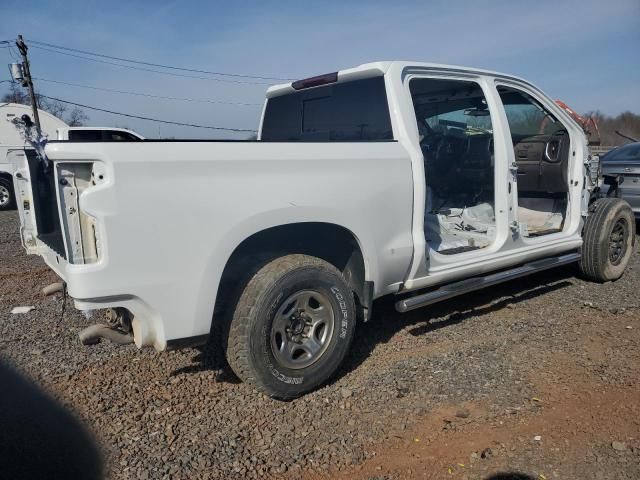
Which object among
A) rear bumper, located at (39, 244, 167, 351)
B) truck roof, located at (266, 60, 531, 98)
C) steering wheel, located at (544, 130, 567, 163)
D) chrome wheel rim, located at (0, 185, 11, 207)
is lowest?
chrome wheel rim, located at (0, 185, 11, 207)

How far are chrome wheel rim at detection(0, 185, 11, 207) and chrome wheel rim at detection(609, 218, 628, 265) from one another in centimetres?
1496

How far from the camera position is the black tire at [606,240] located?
5246 millimetres

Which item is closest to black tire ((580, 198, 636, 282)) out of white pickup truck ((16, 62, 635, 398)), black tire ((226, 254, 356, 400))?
white pickup truck ((16, 62, 635, 398))

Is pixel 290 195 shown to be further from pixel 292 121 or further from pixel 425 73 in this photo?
pixel 292 121

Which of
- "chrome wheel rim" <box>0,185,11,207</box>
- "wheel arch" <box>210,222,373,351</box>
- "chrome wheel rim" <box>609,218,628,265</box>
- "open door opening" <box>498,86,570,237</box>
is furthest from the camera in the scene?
"chrome wheel rim" <box>0,185,11,207</box>

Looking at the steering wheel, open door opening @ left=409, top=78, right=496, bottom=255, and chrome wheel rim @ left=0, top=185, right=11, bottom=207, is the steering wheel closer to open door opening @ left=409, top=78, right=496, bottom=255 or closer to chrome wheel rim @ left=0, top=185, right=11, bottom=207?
open door opening @ left=409, top=78, right=496, bottom=255

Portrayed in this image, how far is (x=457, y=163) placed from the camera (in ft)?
17.1

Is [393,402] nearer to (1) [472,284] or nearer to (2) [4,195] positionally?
(1) [472,284]

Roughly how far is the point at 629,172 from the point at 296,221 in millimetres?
6900

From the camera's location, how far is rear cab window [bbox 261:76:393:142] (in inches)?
150

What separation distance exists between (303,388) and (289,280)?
0.71m

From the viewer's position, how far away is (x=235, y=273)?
3117 millimetres

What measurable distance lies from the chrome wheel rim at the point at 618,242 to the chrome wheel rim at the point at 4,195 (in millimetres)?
14964

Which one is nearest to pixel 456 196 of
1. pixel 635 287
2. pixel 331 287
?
pixel 635 287
